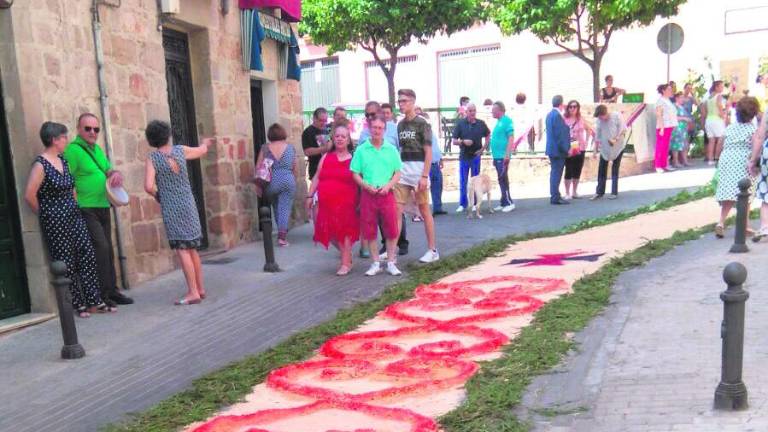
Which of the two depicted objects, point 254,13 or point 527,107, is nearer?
point 254,13

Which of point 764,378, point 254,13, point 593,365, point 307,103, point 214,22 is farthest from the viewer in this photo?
point 307,103

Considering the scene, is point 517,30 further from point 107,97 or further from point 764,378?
point 764,378

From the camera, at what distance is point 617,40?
91.1 ft

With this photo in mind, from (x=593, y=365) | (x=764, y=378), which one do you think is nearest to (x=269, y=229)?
(x=593, y=365)

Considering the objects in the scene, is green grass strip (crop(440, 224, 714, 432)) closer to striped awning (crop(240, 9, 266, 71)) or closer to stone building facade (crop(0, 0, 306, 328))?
stone building facade (crop(0, 0, 306, 328))

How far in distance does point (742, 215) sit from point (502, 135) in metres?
5.40

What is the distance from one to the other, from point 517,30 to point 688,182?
10.0 m

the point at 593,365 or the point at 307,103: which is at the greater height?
the point at 307,103

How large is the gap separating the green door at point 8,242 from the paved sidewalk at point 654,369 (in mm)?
→ 4640

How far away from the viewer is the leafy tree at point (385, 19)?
74.4 feet

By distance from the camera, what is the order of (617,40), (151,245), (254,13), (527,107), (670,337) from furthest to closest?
(617,40), (527,107), (254,13), (151,245), (670,337)

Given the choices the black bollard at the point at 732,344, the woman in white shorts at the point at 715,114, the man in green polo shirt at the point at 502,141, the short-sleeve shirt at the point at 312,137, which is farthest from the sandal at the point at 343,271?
the woman in white shorts at the point at 715,114

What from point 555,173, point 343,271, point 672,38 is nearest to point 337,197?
point 343,271

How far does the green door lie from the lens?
6.48 metres
